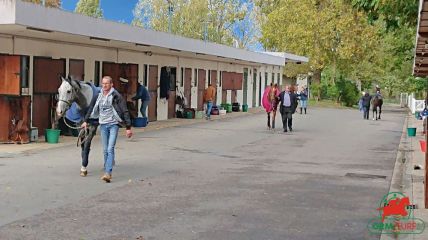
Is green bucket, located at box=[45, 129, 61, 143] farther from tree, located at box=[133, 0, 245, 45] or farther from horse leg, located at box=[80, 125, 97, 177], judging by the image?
tree, located at box=[133, 0, 245, 45]

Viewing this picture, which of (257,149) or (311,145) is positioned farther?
(311,145)

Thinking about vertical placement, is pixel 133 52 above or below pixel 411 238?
above

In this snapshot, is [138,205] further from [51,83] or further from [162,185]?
[51,83]

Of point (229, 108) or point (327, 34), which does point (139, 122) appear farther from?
point (327, 34)

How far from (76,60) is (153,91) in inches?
244

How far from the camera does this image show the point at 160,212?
841 centimetres

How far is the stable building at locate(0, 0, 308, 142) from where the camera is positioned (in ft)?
52.5

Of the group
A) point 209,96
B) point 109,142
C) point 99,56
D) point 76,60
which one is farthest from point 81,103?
point 209,96

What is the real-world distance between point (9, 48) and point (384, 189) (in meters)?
10.3

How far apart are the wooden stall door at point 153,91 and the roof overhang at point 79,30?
0.81 metres

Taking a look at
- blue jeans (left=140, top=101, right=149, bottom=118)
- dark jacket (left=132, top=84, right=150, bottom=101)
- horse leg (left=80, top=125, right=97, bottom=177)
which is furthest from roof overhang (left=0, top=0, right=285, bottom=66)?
horse leg (left=80, top=125, right=97, bottom=177)

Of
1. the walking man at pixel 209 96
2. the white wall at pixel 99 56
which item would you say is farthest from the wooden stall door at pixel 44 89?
the walking man at pixel 209 96

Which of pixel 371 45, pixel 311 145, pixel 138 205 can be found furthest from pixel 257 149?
pixel 371 45

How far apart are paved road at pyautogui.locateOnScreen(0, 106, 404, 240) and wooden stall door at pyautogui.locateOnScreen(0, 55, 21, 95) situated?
84.1 inches
